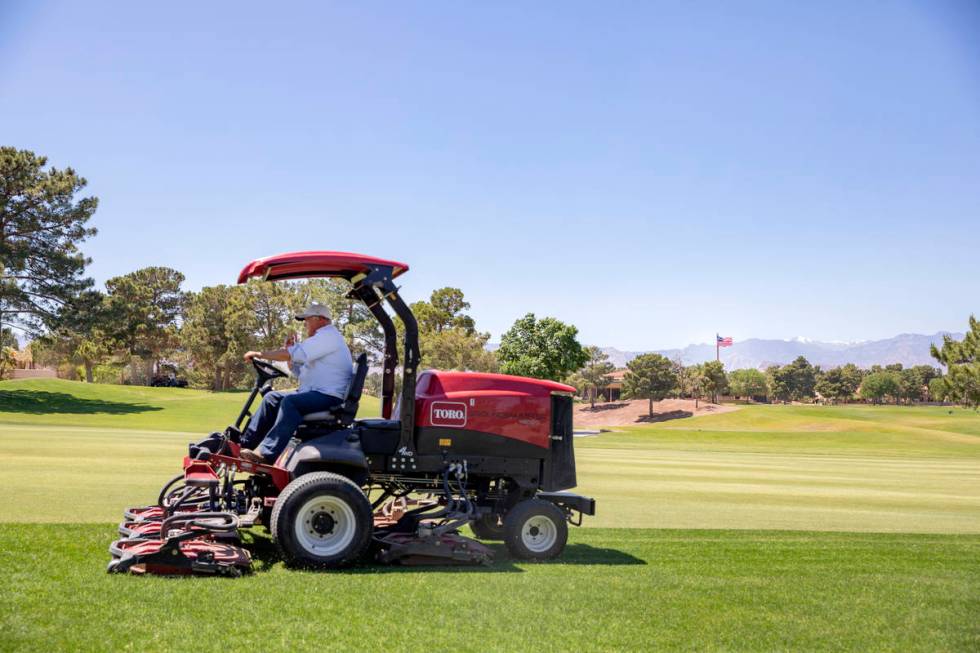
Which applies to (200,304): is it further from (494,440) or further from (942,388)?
(494,440)

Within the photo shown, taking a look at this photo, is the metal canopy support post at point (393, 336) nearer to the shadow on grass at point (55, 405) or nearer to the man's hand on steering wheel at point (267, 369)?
the man's hand on steering wheel at point (267, 369)

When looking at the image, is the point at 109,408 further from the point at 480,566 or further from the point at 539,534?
the point at 480,566

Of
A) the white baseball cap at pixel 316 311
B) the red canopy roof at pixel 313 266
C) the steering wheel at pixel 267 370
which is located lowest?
the steering wheel at pixel 267 370

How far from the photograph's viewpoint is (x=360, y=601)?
654 centimetres

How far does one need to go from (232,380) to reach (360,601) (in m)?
106

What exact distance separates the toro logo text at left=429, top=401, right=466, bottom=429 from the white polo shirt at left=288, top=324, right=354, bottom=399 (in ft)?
3.04

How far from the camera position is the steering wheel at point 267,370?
9099 mm

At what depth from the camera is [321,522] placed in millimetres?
7895

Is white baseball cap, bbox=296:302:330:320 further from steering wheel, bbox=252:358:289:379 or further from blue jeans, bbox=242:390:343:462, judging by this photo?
blue jeans, bbox=242:390:343:462

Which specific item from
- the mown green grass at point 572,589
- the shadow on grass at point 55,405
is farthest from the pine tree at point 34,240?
the mown green grass at point 572,589

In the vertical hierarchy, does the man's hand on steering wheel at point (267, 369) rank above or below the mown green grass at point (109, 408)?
above

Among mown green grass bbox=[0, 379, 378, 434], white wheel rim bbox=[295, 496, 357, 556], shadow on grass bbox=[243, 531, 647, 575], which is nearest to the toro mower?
white wheel rim bbox=[295, 496, 357, 556]

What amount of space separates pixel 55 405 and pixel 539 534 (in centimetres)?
5080

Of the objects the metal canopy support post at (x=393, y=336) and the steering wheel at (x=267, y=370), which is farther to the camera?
the steering wheel at (x=267, y=370)
